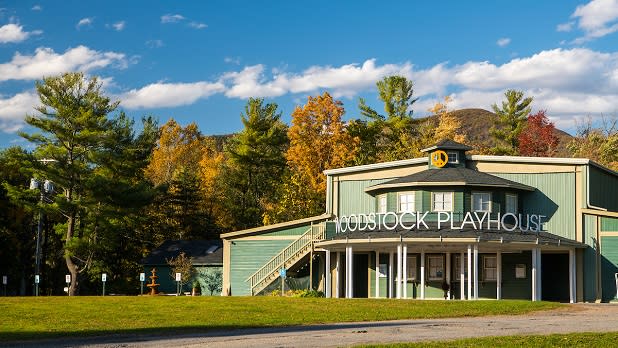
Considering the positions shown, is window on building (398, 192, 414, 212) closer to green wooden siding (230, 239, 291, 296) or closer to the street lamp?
green wooden siding (230, 239, 291, 296)

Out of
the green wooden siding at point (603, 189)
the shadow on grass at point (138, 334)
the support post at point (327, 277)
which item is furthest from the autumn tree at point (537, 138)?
the shadow on grass at point (138, 334)

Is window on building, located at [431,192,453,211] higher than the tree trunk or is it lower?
higher

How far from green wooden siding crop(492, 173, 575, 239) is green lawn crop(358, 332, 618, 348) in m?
24.7

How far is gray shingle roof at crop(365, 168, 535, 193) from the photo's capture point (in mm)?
45656

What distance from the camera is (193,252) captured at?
198 ft

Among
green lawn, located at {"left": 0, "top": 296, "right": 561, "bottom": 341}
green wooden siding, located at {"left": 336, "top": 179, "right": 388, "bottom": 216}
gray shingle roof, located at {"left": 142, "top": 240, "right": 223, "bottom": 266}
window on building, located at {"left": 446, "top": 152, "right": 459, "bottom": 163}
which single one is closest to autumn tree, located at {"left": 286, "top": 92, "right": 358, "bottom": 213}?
gray shingle roof, located at {"left": 142, "top": 240, "right": 223, "bottom": 266}

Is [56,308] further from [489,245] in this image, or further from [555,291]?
[555,291]

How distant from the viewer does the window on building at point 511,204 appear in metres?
46.8

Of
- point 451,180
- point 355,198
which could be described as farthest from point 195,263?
point 451,180

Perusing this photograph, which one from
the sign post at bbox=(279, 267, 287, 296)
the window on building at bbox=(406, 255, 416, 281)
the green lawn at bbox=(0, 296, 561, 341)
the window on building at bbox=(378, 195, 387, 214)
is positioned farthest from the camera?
the window on building at bbox=(378, 195, 387, 214)

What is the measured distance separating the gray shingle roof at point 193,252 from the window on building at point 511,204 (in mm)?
19982

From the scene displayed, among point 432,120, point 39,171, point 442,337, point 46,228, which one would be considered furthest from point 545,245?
point 432,120

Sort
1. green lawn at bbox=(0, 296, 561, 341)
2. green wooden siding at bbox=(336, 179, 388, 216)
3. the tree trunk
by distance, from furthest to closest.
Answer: the tree trunk
green wooden siding at bbox=(336, 179, 388, 216)
green lawn at bbox=(0, 296, 561, 341)

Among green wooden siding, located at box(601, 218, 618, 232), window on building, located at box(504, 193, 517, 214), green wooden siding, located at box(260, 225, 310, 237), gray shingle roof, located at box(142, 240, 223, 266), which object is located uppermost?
window on building, located at box(504, 193, 517, 214)
